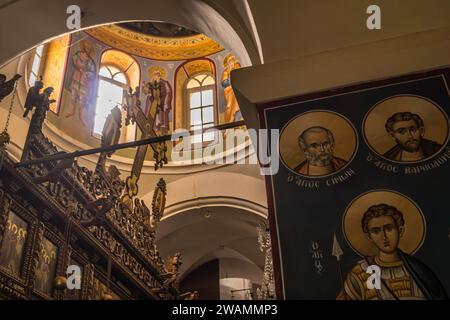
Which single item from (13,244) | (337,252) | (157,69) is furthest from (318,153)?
(157,69)

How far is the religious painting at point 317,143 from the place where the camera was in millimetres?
3088

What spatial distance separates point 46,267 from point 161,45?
996cm

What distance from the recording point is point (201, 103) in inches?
564

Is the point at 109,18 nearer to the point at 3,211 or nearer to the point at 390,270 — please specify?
the point at 3,211

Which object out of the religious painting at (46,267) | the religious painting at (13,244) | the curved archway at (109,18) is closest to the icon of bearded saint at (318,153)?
the curved archway at (109,18)

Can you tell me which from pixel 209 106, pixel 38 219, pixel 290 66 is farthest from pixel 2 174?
pixel 209 106

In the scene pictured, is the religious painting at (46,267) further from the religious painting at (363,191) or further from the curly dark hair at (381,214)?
the curly dark hair at (381,214)

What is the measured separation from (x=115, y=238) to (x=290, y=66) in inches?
208

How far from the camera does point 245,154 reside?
12.6 metres

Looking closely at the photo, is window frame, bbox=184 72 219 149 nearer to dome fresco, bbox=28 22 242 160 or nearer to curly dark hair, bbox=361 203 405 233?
dome fresco, bbox=28 22 242 160

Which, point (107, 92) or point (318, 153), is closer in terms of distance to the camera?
point (318, 153)

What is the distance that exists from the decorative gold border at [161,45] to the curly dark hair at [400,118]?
37.9 ft

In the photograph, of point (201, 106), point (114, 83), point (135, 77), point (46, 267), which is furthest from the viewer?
point (201, 106)

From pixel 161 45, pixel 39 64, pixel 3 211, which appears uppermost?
pixel 161 45
